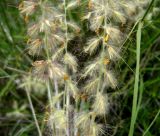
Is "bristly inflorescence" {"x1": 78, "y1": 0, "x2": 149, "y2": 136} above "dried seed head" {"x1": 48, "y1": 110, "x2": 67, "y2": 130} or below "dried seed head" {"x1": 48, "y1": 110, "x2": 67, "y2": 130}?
above

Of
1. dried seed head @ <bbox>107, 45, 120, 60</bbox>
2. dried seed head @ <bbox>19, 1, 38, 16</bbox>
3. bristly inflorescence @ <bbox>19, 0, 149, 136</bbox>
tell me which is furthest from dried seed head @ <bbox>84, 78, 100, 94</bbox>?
dried seed head @ <bbox>19, 1, 38, 16</bbox>

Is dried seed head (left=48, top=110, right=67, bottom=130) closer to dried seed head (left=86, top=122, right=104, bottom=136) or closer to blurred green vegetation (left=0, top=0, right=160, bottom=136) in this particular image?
dried seed head (left=86, top=122, right=104, bottom=136)

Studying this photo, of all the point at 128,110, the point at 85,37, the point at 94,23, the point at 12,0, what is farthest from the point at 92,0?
the point at 12,0

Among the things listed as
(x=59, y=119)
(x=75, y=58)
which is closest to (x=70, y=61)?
(x=75, y=58)

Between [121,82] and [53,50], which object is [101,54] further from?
[121,82]

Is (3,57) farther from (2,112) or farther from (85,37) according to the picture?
(85,37)

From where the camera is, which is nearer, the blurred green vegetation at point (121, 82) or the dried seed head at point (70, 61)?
the dried seed head at point (70, 61)

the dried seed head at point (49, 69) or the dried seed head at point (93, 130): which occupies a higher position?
the dried seed head at point (49, 69)

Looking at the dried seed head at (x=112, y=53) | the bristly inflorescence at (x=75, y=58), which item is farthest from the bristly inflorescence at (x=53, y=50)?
the dried seed head at (x=112, y=53)

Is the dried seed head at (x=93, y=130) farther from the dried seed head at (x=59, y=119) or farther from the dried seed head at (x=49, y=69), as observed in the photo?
the dried seed head at (x=49, y=69)
